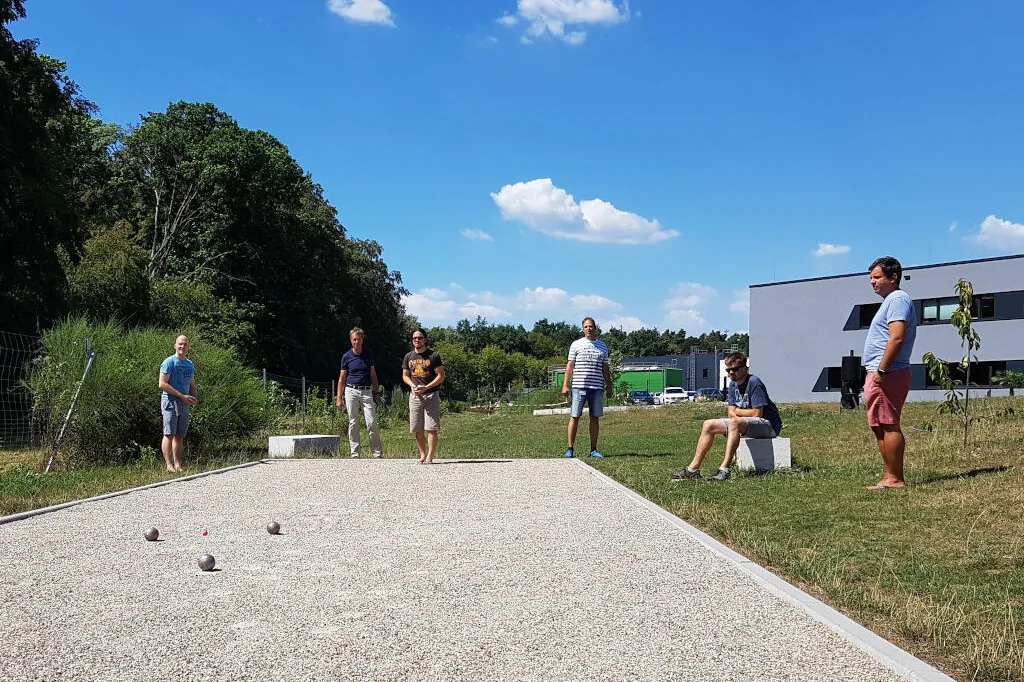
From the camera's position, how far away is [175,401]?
10.4 metres

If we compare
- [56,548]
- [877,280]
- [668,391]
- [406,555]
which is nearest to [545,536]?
[406,555]

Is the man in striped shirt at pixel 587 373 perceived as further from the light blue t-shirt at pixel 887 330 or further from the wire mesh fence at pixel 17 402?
the wire mesh fence at pixel 17 402

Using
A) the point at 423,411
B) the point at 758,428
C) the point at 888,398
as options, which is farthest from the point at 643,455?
the point at 888,398

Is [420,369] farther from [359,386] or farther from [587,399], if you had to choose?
[587,399]

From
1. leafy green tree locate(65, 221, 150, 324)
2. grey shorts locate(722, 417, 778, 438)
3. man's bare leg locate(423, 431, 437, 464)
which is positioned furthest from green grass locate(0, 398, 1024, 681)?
leafy green tree locate(65, 221, 150, 324)

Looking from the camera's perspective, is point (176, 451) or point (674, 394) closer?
point (176, 451)

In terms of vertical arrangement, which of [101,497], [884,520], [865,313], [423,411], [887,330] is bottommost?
[101,497]

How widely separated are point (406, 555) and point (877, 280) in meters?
4.72

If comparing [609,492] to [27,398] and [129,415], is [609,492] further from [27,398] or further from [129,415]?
[27,398]

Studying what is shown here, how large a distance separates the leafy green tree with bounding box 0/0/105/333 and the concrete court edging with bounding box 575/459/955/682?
22.3 meters

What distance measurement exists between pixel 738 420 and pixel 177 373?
6.48m

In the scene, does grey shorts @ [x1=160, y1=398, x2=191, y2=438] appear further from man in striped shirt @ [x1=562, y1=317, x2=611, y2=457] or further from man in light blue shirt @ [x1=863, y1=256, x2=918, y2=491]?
man in light blue shirt @ [x1=863, y1=256, x2=918, y2=491]

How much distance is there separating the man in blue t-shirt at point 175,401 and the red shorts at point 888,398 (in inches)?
293

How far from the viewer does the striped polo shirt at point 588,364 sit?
Answer: 38.1 ft
